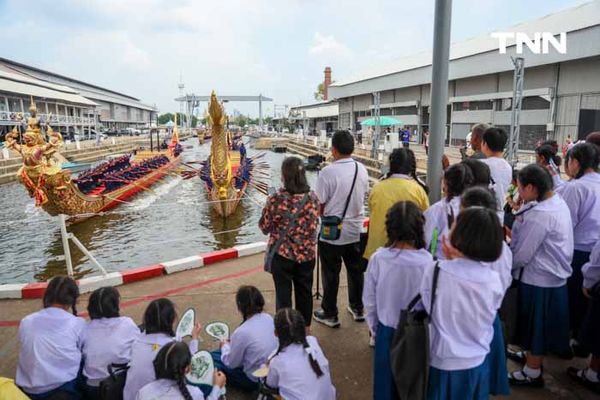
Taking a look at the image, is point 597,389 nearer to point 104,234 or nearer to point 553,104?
point 104,234

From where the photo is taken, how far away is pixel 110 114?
6206cm

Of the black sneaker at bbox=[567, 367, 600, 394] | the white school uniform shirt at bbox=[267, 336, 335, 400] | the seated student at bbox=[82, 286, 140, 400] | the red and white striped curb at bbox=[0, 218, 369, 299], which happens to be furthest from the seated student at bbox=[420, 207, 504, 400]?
the red and white striped curb at bbox=[0, 218, 369, 299]

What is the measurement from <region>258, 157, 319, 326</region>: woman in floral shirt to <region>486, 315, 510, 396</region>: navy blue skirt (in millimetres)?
1333

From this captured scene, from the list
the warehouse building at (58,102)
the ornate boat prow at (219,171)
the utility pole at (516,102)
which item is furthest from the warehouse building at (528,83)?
the warehouse building at (58,102)

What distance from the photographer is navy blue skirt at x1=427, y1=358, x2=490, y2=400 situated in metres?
1.86

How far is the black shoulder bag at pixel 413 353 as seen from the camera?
180 cm

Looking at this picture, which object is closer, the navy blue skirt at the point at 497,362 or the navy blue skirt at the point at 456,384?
the navy blue skirt at the point at 456,384

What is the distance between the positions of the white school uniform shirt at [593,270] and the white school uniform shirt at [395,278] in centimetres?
117

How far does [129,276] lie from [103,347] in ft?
7.87

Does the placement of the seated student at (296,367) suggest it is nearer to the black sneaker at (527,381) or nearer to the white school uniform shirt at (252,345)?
the white school uniform shirt at (252,345)

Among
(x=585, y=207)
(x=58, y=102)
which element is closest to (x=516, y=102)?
(x=585, y=207)

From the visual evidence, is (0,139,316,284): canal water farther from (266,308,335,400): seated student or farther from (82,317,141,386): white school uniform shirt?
(266,308,335,400): seated student

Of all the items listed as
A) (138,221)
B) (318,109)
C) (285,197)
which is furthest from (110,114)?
(285,197)

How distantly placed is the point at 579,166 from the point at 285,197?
2053 mm
